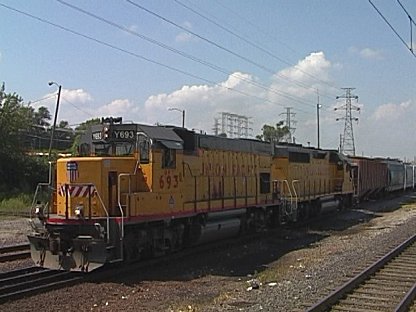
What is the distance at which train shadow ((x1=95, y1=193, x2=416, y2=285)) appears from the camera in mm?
13798

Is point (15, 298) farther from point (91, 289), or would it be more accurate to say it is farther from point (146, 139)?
point (146, 139)

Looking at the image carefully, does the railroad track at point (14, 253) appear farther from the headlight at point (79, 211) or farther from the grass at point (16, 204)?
the grass at point (16, 204)

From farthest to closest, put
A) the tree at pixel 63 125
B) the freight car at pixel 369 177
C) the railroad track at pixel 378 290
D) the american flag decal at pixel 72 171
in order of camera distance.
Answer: the tree at pixel 63 125
the freight car at pixel 369 177
the american flag decal at pixel 72 171
the railroad track at pixel 378 290

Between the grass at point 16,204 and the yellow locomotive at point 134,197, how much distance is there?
1664cm

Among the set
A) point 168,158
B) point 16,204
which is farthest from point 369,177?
point 168,158

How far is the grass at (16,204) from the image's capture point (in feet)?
105

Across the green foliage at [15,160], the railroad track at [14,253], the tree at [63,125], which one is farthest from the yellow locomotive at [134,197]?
the tree at [63,125]

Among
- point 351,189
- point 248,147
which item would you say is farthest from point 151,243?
point 351,189

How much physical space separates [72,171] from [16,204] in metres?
23.3

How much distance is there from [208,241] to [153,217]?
417cm

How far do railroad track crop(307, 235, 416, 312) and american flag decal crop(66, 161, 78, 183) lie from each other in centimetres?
653

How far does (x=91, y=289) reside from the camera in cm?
1196

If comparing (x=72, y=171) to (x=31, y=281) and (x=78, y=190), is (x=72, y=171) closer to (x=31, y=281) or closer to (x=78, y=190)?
(x=78, y=190)

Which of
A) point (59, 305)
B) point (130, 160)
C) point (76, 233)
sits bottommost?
point (59, 305)
